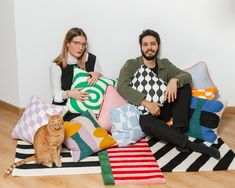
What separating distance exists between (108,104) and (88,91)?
19 cm

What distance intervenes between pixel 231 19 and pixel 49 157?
1.82 metres

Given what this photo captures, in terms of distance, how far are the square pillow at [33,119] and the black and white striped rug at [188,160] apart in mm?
717

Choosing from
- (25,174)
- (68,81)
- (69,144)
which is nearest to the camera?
(25,174)

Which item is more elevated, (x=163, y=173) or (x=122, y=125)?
(x=122, y=125)

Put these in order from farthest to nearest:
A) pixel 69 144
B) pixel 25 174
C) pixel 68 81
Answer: pixel 68 81
pixel 69 144
pixel 25 174

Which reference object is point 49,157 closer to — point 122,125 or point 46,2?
point 122,125

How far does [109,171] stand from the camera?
217 cm

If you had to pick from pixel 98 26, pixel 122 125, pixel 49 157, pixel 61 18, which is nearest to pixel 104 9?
pixel 98 26

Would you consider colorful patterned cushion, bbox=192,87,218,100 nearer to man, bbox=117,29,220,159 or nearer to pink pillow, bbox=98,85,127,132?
man, bbox=117,29,220,159

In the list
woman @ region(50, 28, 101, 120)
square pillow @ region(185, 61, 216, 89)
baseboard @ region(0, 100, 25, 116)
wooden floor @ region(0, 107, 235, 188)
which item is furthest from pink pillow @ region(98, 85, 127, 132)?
baseboard @ region(0, 100, 25, 116)

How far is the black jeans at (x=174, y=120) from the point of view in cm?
244

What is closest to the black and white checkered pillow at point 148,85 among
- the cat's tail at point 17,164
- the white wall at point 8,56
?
the cat's tail at point 17,164

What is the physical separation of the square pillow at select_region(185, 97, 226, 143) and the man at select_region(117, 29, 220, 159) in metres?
0.08

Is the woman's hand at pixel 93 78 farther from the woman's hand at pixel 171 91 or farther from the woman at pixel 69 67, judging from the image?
the woman's hand at pixel 171 91
